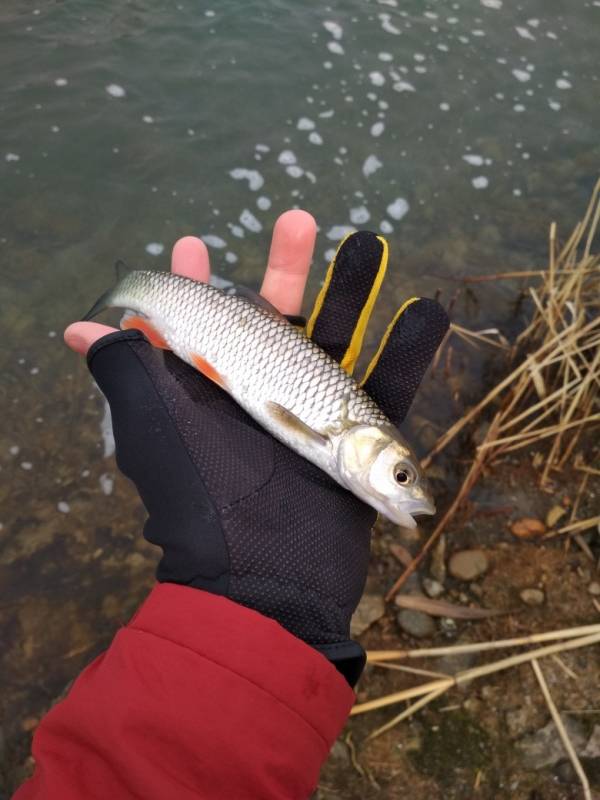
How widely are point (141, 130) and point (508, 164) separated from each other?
3.78m

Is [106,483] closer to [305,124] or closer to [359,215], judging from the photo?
[359,215]

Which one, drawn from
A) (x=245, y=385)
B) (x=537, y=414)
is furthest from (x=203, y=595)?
(x=537, y=414)

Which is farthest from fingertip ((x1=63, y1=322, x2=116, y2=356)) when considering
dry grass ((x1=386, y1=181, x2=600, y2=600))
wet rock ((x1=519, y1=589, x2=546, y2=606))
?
wet rock ((x1=519, y1=589, x2=546, y2=606))

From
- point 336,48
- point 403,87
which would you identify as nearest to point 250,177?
point 403,87

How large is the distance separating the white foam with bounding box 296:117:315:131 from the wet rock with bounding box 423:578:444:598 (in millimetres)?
4885

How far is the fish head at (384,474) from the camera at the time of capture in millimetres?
2602

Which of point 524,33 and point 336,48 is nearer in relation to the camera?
point 336,48

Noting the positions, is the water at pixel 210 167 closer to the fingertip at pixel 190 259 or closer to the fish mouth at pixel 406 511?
the fingertip at pixel 190 259

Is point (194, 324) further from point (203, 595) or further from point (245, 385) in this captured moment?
point (203, 595)

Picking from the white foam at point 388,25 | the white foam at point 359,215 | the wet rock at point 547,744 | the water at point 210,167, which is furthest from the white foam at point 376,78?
the wet rock at point 547,744

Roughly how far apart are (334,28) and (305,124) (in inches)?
74.4

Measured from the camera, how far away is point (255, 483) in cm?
255

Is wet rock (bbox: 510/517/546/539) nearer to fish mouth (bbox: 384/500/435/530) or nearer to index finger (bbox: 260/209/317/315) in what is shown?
fish mouth (bbox: 384/500/435/530)

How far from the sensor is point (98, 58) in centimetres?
667
